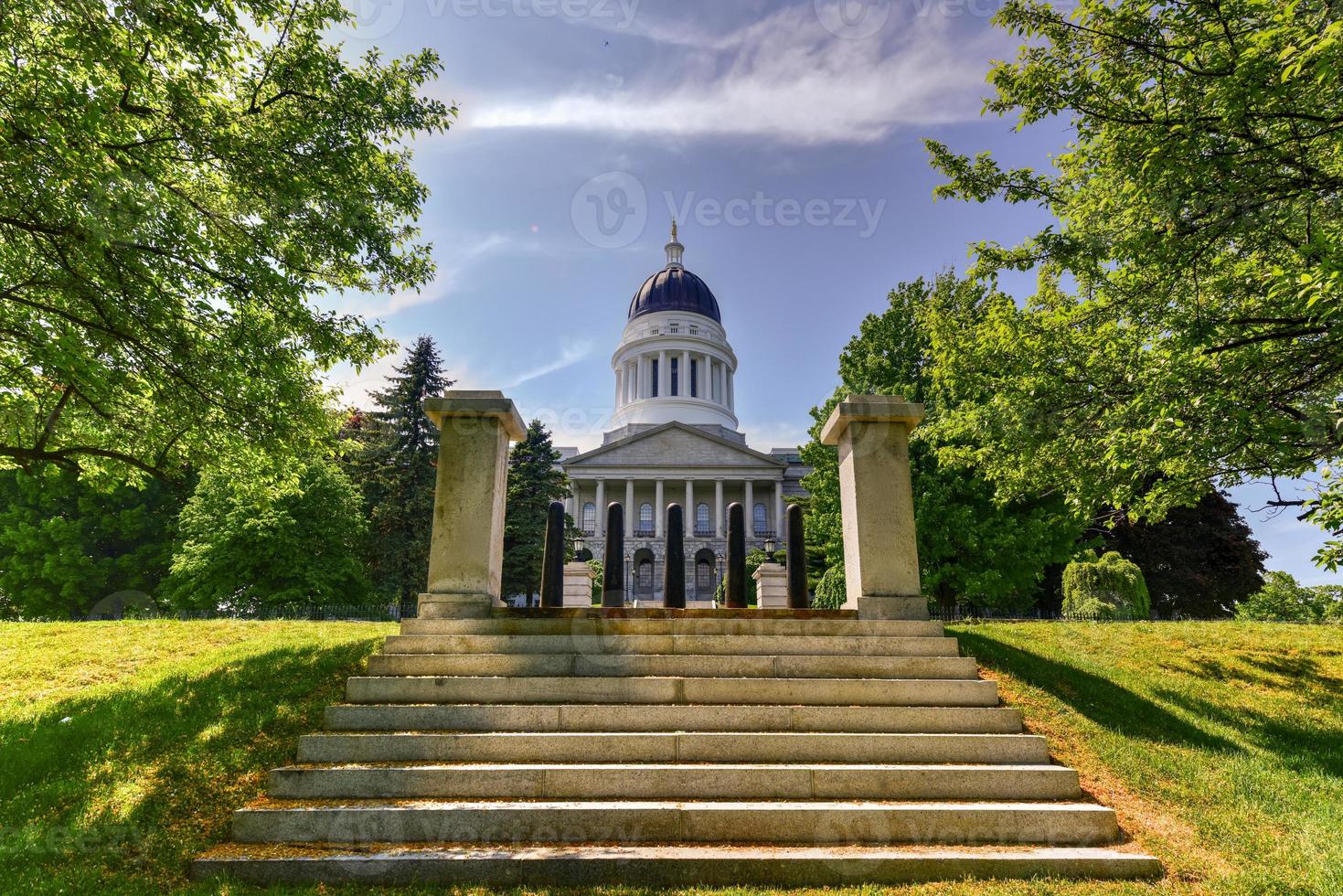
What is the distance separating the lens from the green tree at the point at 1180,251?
251 inches

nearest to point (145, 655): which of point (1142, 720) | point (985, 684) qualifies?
point (985, 684)

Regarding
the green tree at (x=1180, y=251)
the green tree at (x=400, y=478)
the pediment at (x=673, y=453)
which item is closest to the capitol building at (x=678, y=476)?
the pediment at (x=673, y=453)

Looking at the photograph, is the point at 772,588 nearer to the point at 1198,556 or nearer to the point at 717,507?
the point at 1198,556

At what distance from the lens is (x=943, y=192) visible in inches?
359

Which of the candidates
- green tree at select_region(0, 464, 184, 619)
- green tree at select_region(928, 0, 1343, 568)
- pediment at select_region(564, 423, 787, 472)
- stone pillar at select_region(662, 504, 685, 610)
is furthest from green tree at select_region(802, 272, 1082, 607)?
pediment at select_region(564, 423, 787, 472)

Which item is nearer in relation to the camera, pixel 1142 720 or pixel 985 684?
pixel 985 684

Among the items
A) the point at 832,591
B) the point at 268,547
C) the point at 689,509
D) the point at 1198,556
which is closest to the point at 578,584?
the point at 832,591

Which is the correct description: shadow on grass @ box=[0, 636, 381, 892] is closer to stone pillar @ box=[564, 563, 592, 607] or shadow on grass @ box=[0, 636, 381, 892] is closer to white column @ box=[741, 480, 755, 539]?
stone pillar @ box=[564, 563, 592, 607]

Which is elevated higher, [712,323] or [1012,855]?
[712,323]

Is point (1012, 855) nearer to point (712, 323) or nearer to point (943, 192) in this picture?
point (943, 192)

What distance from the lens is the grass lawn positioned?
4.52 metres

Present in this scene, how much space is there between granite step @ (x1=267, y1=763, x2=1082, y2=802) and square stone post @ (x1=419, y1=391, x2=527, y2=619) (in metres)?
2.28

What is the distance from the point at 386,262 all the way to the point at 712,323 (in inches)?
2548

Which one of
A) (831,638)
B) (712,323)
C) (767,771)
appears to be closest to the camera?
(767,771)
